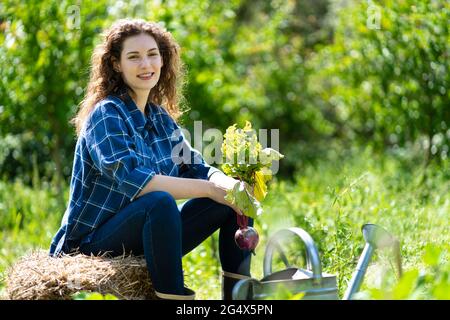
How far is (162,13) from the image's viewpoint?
17.1ft

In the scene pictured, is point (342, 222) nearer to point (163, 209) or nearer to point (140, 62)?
point (163, 209)

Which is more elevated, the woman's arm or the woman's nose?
the woman's nose

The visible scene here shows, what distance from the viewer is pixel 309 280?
6.89 feet

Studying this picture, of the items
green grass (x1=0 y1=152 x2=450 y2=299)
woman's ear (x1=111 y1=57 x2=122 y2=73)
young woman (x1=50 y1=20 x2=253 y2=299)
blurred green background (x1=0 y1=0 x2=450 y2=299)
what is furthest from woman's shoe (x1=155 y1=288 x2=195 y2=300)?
woman's ear (x1=111 y1=57 x2=122 y2=73)

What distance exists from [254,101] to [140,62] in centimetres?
478

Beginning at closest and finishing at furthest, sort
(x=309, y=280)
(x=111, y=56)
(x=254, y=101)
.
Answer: (x=309, y=280), (x=111, y=56), (x=254, y=101)

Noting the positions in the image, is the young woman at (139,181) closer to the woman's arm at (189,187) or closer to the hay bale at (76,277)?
the woman's arm at (189,187)

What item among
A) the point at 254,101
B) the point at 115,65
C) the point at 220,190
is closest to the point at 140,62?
the point at 115,65

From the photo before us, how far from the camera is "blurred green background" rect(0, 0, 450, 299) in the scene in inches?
152

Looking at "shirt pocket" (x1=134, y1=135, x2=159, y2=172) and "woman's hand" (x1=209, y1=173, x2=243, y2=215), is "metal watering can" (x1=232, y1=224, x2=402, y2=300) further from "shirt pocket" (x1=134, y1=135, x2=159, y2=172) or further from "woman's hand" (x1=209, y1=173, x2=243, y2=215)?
"shirt pocket" (x1=134, y1=135, x2=159, y2=172)

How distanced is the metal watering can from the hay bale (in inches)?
19.8

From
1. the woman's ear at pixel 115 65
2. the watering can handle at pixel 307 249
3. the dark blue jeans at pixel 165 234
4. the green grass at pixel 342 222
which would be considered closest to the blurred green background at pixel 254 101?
the green grass at pixel 342 222

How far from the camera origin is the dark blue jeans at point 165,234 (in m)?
2.35

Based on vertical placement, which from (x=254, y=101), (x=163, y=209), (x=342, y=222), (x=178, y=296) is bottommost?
(x=178, y=296)
